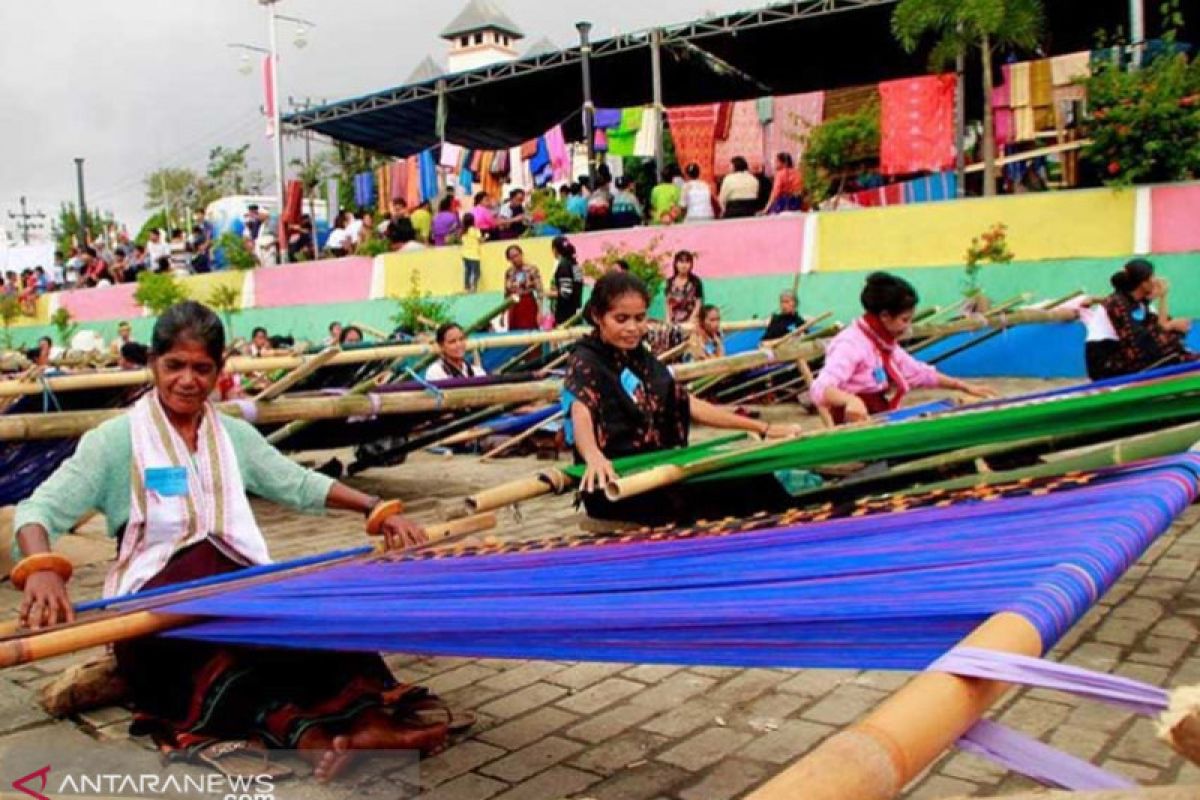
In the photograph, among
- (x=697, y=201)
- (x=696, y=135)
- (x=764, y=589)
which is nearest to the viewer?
(x=764, y=589)

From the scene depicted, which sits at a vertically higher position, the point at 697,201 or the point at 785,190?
the point at 785,190

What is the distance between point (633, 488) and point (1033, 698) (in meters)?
1.10

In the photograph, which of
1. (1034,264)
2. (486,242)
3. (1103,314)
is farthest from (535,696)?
(486,242)

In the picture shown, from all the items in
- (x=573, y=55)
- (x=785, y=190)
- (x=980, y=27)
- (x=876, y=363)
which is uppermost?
(x=573, y=55)

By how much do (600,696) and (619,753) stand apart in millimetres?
388

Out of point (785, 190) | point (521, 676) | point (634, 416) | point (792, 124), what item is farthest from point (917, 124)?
point (521, 676)

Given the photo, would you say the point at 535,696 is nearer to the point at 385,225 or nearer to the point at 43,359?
the point at 43,359

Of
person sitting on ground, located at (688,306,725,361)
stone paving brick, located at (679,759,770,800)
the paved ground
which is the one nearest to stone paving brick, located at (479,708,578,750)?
the paved ground

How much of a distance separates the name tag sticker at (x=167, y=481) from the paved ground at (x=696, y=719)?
23.6 inches

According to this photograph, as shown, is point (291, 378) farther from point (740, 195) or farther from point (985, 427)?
point (740, 195)

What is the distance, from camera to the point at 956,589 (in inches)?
56.4

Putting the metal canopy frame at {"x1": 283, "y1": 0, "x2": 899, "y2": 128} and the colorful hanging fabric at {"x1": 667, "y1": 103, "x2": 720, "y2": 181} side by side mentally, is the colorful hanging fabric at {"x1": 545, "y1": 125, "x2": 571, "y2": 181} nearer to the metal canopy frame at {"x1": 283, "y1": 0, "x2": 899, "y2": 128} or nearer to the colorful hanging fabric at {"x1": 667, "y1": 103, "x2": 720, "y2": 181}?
the metal canopy frame at {"x1": 283, "y1": 0, "x2": 899, "y2": 128}

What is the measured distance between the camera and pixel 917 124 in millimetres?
11477

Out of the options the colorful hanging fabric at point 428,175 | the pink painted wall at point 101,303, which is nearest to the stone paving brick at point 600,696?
the colorful hanging fabric at point 428,175
